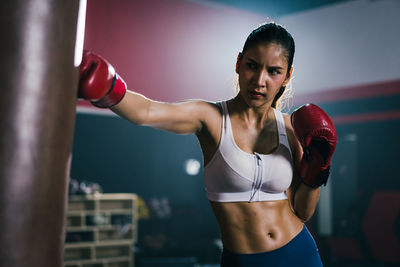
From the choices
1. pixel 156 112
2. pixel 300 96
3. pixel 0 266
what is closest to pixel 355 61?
pixel 300 96

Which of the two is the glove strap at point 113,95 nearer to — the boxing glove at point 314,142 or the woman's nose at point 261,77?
the woman's nose at point 261,77

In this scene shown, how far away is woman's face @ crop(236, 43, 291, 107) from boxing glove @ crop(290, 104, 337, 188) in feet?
0.64

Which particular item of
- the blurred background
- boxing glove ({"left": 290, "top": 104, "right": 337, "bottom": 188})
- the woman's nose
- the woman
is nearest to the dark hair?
the woman

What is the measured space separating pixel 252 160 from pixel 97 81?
74cm

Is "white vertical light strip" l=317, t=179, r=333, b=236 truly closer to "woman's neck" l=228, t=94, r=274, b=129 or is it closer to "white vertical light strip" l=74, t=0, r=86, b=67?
"woman's neck" l=228, t=94, r=274, b=129

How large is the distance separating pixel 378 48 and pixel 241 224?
5780 millimetres

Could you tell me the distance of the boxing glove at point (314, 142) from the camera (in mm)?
1929

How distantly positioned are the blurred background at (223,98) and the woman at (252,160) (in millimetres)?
4208

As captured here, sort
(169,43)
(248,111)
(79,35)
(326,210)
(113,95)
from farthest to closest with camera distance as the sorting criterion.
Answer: (326,210)
(169,43)
(248,111)
(113,95)
(79,35)

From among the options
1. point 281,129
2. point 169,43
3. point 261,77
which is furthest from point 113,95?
point 169,43

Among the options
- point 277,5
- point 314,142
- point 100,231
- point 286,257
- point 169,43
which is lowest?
point 100,231

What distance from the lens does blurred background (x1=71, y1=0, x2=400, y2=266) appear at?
6.37 meters

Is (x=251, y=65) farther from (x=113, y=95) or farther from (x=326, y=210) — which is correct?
(x=326, y=210)

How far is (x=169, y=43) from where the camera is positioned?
252 inches
